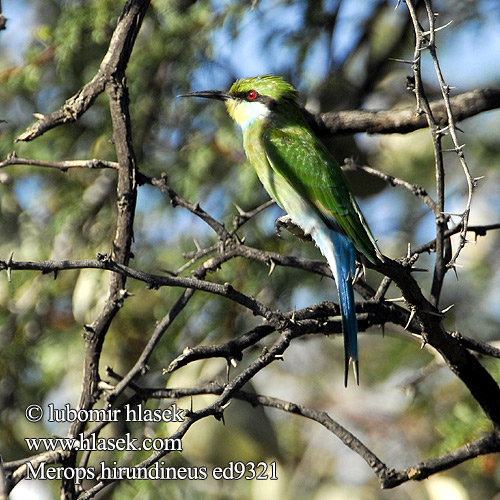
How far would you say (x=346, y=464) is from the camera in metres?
4.09

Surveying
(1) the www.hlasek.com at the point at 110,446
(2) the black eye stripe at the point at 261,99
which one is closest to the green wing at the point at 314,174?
(2) the black eye stripe at the point at 261,99

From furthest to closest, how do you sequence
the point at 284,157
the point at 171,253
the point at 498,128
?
the point at 498,128
the point at 171,253
the point at 284,157

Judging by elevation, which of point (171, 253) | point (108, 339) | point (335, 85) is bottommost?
point (108, 339)

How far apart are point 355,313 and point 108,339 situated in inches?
49.8

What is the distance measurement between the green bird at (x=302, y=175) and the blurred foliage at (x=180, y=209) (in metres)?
0.30

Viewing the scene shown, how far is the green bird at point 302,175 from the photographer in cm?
199

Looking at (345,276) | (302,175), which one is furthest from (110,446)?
(302,175)

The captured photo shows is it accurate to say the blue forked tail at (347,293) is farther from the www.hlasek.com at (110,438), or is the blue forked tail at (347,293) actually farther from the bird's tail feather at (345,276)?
the www.hlasek.com at (110,438)

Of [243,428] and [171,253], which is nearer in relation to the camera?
[243,428]

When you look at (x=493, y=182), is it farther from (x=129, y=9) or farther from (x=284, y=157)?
(x=129, y=9)

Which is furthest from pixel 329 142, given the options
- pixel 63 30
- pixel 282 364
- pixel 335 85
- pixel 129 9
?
pixel 282 364

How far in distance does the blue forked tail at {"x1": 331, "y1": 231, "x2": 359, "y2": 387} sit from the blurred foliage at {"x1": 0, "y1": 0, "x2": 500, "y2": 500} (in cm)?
61

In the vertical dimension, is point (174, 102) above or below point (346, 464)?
above

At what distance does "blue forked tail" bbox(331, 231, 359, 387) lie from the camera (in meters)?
1.74
